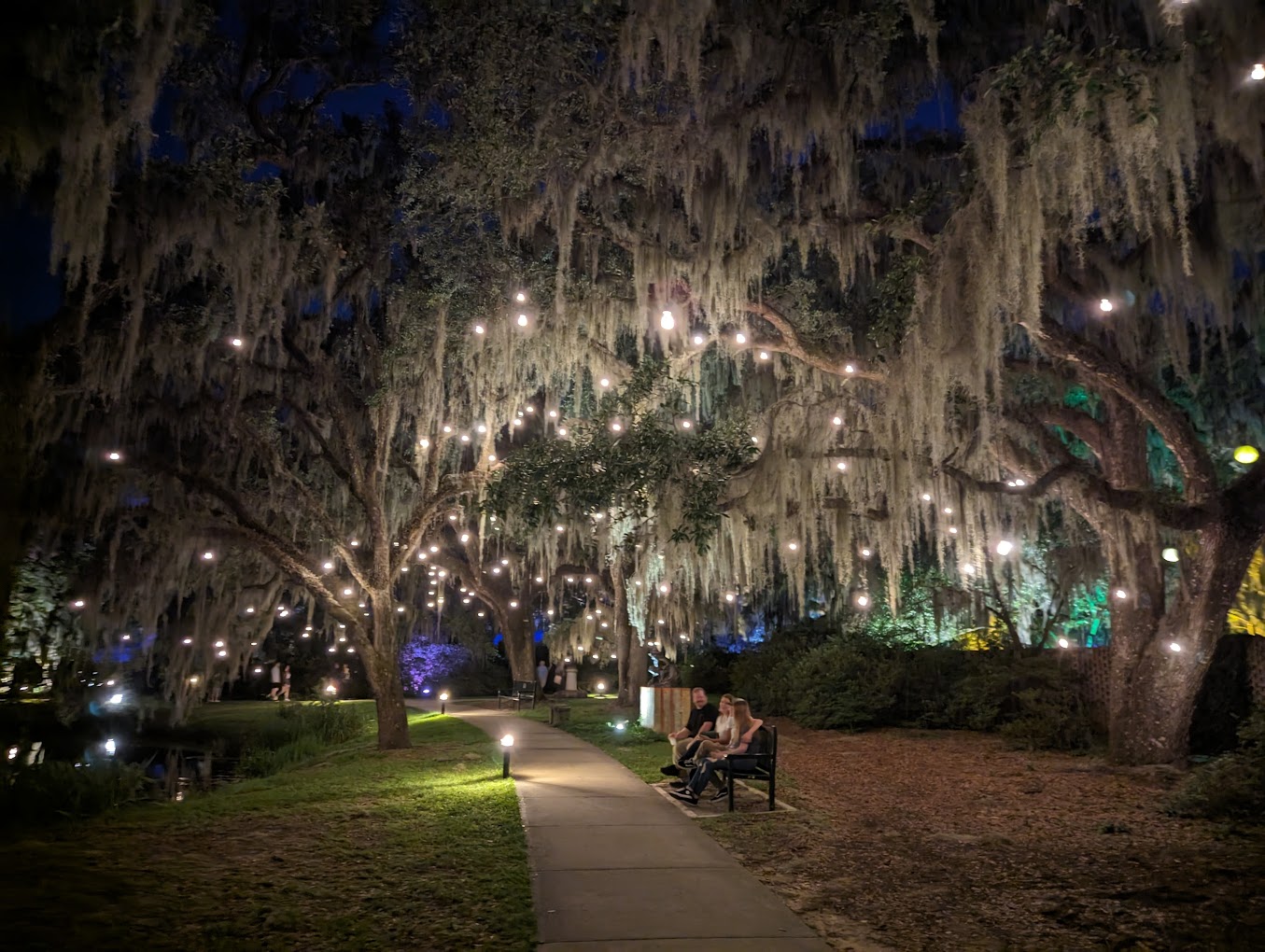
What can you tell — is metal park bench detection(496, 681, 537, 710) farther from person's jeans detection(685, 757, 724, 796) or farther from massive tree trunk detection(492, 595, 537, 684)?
person's jeans detection(685, 757, 724, 796)

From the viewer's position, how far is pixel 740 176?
968cm

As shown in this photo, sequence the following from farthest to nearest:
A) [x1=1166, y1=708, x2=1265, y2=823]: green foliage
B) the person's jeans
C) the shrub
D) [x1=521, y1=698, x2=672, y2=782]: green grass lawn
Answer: the shrub → [x1=521, y1=698, x2=672, y2=782]: green grass lawn → the person's jeans → [x1=1166, y1=708, x2=1265, y2=823]: green foliage

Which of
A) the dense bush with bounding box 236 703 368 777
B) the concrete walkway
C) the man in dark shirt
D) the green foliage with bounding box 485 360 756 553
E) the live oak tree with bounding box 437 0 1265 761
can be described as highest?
the live oak tree with bounding box 437 0 1265 761

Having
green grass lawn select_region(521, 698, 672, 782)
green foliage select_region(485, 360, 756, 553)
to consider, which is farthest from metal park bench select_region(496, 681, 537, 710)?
green foliage select_region(485, 360, 756, 553)

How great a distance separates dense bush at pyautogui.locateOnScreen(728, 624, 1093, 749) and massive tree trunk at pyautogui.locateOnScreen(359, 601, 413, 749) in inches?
292

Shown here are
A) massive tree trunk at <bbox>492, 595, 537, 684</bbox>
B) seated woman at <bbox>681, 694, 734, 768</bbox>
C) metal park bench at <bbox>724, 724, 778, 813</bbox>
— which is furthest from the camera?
massive tree trunk at <bbox>492, 595, 537, 684</bbox>

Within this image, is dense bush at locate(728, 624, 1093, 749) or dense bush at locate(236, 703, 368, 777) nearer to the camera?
dense bush at locate(728, 624, 1093, 749)

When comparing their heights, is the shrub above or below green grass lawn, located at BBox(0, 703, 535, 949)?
above

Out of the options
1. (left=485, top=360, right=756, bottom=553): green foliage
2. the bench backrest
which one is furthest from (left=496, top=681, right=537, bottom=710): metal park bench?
the bench backrest

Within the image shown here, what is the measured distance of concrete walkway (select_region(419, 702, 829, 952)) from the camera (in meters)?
4.27

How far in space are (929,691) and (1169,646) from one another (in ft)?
19.4

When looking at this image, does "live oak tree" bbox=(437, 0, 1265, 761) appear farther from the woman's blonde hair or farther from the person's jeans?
the person's jeans

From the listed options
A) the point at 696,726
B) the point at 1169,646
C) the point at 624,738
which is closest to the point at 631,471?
the point at 696,726

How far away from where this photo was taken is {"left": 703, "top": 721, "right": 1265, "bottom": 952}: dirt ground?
4.45m
